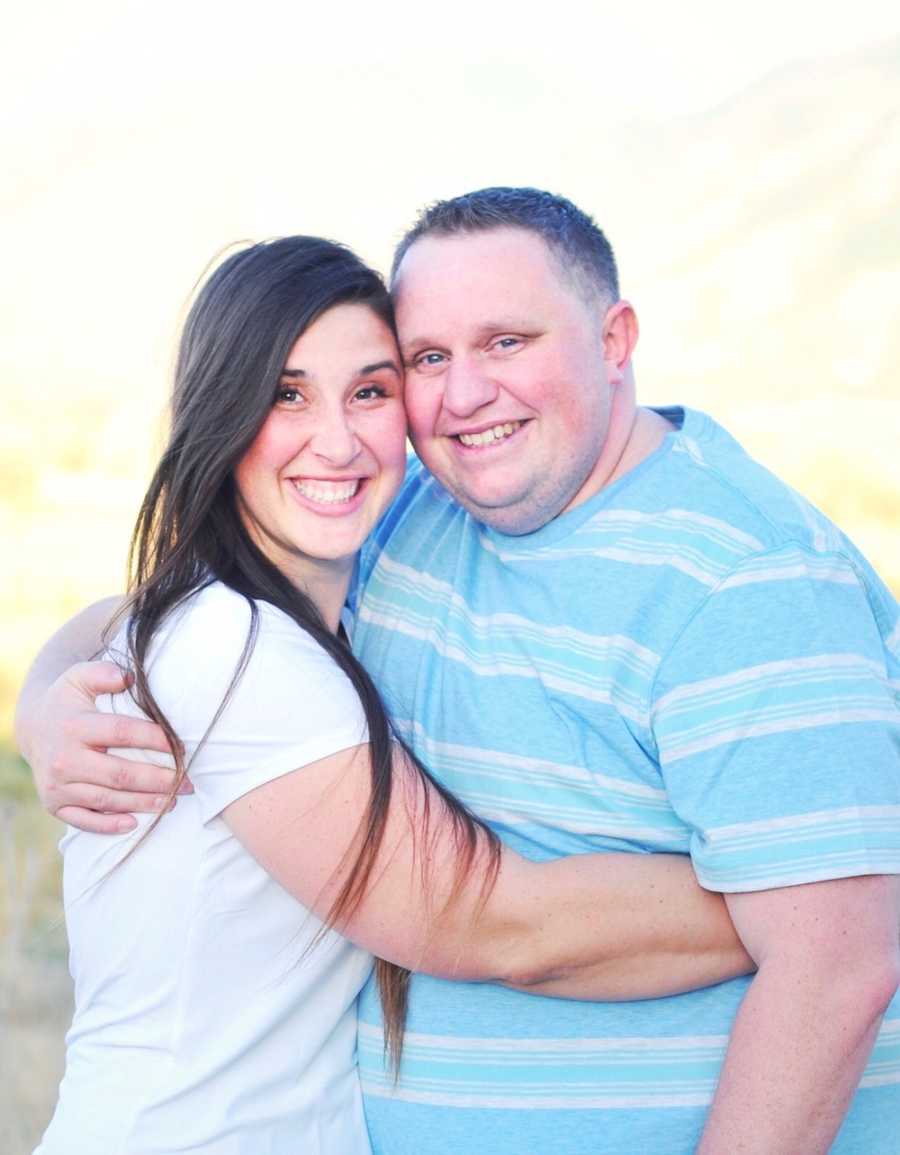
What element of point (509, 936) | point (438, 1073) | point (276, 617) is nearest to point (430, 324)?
point (276, 617)

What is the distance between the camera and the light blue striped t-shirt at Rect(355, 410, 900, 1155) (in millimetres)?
1986

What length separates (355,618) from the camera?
267cm

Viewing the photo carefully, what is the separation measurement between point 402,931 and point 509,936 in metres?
0.15

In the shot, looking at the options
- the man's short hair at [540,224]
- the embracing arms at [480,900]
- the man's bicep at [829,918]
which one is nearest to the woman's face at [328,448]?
the man's short hair at [540,224]

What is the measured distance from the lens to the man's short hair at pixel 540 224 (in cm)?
248

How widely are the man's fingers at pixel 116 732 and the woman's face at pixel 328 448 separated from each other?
0.42 meters

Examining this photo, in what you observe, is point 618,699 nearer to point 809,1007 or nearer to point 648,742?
point 648,742

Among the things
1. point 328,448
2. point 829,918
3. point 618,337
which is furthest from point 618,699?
point 618,337

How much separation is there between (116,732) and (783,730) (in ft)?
3.26

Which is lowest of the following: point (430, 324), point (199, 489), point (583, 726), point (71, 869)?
point (71, 869)

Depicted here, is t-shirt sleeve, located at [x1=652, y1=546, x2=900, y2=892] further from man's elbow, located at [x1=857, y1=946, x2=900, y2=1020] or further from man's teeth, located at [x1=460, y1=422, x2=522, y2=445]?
man's teeth, located at [x1=460, y1=422, x2=522, y2=445]

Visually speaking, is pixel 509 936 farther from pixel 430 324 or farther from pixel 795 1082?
pixel 430 324

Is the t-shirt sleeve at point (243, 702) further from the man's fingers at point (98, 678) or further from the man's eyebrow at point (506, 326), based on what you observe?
the man's eyebrow at point (506, 326)

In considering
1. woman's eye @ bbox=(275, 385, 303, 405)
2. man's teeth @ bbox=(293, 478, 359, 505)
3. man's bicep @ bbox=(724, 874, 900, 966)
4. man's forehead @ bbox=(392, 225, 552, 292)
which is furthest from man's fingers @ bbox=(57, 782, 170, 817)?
man's forehead @ bbox=(392, 225, 552, 292)
